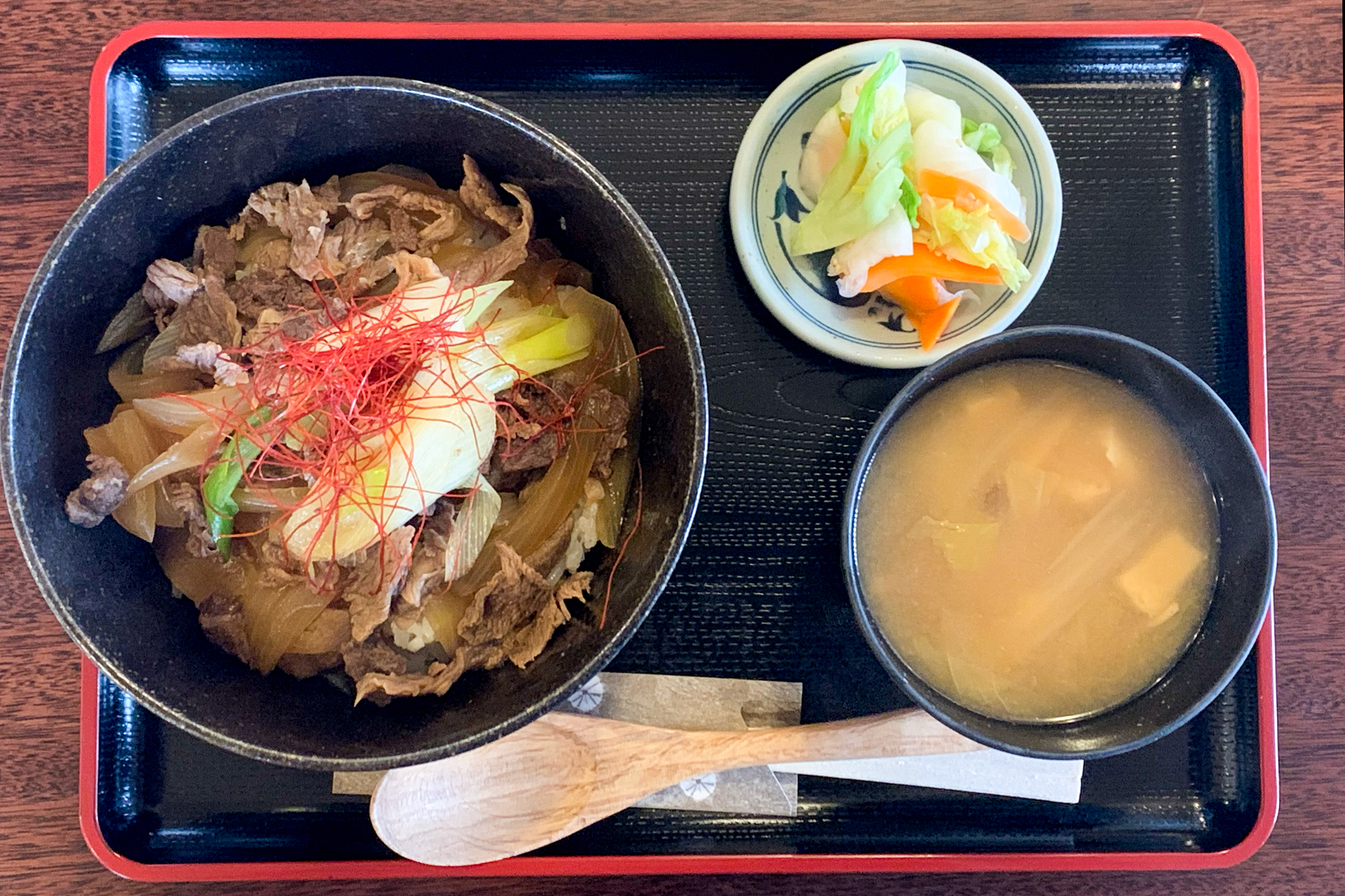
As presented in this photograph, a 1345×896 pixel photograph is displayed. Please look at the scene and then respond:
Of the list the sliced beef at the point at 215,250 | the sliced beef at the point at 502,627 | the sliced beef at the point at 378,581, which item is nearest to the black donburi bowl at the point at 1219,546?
the sliced beef at the point at 502,627

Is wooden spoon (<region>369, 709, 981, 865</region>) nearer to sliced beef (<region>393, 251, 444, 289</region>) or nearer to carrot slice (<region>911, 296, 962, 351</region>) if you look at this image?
carrot slice (<region>911, 296, 962, 351</region>)

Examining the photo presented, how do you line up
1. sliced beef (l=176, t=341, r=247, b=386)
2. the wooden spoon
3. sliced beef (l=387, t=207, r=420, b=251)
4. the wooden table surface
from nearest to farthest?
sliced beef (l=176, t=341, r=247, b=386)
sliced beef (l=387, t=207, r=420, b=251)
the wooden spoon
the wooden table surface

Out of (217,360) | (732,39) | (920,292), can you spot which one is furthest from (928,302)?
(217,360)

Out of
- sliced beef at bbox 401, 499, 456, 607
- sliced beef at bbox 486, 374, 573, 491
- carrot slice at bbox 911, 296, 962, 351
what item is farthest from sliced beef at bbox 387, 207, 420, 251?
carrot slice at bbox 911, 296, 962, 351

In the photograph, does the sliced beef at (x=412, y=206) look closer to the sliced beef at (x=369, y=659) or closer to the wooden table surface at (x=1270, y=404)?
the wooden table surface at (x=1270, y=404)

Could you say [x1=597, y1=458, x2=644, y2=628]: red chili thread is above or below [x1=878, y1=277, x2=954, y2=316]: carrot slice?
below

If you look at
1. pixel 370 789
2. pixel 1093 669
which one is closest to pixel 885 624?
pixel 1093 669
